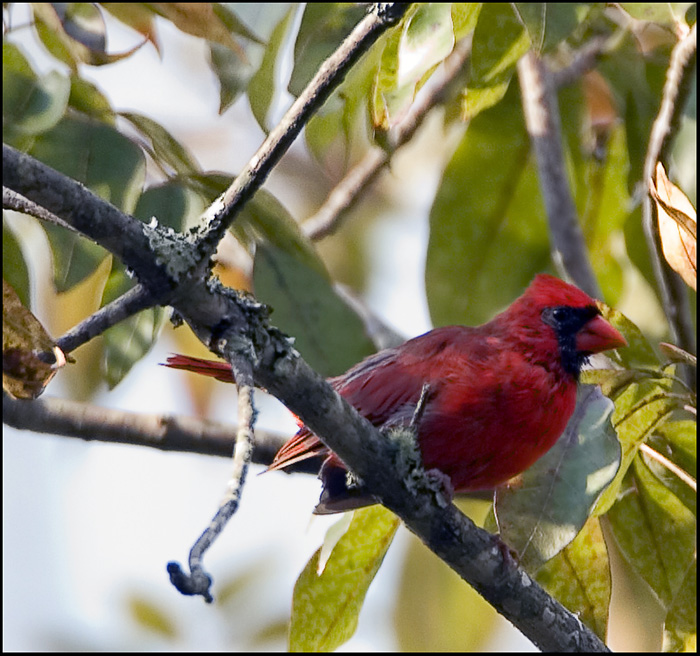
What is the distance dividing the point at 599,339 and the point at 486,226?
84 cm

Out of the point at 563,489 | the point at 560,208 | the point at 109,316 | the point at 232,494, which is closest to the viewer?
the point at 232,494

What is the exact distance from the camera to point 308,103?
158 centimetres

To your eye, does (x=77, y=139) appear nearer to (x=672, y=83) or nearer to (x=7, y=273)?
(x=7, y=273)

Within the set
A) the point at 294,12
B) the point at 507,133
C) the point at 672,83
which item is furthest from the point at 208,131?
the point at 672,83

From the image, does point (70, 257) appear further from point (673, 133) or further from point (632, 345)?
point (673, 133)

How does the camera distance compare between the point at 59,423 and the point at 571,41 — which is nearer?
the point at 59,423

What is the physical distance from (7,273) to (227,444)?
2.97 feet

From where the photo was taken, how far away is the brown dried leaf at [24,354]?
1.64 metres

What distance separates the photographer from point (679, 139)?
3.29 meters

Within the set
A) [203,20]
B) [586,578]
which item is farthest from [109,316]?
[586,578]

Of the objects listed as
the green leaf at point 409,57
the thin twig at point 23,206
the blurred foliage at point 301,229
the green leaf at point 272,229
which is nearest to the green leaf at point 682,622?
the blurred foliage at point 301,229

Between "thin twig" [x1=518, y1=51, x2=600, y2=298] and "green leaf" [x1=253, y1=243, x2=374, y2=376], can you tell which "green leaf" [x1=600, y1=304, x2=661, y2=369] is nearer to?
"green leaf" [x1=253, y1=243, x2=374, y2=376]

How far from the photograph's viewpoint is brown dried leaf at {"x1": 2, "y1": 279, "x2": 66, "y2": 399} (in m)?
1.64

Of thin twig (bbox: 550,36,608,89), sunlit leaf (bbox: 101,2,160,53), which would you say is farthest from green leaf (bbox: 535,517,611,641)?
thin twig (bbox: 550,36,608,89)
